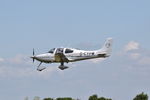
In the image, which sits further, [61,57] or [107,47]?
[61,57]

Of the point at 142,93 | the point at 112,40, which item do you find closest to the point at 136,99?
the point at 142,93

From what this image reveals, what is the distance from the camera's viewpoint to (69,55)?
11556 centimetres

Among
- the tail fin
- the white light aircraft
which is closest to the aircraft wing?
the white light aircraft

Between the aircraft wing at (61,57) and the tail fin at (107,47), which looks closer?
the tail fin at (107,47)

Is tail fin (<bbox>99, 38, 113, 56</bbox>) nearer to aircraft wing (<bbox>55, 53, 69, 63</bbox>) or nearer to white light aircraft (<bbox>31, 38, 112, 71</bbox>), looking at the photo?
white light aircraft (<bbox>31, 38, 112, 71</bbox>)

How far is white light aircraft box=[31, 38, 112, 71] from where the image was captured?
114m

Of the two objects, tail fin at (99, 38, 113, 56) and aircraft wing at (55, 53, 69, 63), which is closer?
tail fin at (99, 38, 113, 56)

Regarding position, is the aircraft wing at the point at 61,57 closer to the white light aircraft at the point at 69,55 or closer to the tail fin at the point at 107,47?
the white light aircraft at the point at 69,55

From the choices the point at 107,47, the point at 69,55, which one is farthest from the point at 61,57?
the point at 107,47

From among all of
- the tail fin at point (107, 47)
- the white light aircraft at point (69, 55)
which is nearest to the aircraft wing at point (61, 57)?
the white light aircraft at point (69, 55)

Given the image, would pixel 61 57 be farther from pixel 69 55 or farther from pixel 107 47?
pixel 107 47

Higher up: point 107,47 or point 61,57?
point 107,47

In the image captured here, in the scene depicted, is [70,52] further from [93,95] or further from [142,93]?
[93,95]

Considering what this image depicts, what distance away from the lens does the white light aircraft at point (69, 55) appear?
114 meters
